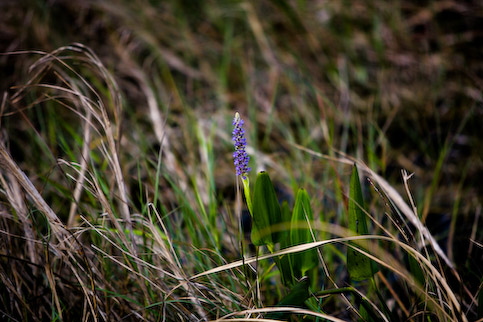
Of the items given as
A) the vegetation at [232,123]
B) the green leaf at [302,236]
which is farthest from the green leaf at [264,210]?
the vegetation at [232,123]

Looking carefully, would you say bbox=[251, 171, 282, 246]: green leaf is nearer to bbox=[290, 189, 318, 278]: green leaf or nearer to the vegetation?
bbox=[290, 189, 318, 278]: green leaf

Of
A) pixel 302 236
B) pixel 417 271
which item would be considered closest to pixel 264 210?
pixel 302 236

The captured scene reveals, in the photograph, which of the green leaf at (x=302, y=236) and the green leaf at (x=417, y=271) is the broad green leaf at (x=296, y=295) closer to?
the green leaf at (x=302, y=236)

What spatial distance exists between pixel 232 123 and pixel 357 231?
1.33 ft

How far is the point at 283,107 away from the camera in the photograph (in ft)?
5.50

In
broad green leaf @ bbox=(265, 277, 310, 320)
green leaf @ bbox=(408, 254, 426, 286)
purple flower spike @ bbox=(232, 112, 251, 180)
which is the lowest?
green leaf @ bbox=(408, 254, 426, 286)

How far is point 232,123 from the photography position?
92 centimetres

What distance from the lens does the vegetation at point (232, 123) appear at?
899 millimetres

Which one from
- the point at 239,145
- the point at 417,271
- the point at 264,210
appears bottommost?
the point at 417,271

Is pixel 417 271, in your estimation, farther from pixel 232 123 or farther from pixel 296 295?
pixel 232 123

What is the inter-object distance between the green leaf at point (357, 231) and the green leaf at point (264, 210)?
124 millimetres

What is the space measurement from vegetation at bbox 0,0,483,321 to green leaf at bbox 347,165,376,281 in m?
0.21

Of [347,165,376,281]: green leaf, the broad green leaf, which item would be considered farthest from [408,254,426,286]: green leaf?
the broad green leaf

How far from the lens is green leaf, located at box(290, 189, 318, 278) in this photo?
0.65 meters
